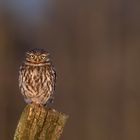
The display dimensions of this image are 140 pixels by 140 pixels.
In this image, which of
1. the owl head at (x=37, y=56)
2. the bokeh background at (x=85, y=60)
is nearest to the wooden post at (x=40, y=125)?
the owl head at (x=37, y=56)

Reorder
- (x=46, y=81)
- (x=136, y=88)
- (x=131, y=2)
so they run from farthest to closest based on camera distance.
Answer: (x=131, y=2) < (x=136, y=88) < (x=46, y=81)

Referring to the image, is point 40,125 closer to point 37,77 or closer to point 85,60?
point 37,77

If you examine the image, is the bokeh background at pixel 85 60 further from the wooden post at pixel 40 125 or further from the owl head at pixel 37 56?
the wooden post at pixel 40 125

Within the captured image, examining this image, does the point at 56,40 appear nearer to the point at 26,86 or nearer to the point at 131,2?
the point at 131,2

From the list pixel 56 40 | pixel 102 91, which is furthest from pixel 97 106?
pixel 56 40

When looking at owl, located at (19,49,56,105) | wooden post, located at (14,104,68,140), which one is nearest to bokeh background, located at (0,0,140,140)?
owl, located at (19,49,56,105)

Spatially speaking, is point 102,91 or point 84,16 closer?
point 102,91

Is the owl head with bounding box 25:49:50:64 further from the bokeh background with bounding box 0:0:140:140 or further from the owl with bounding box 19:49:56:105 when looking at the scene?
the bokeh background with bounding box 0:0:140:140
